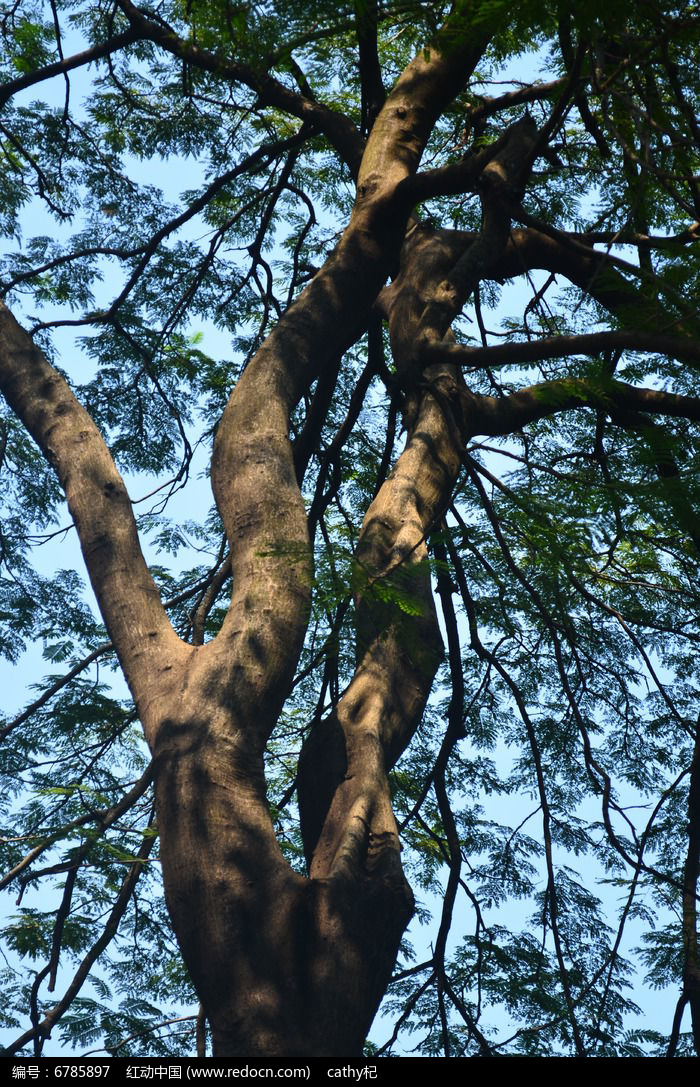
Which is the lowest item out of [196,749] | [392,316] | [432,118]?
[196,749]

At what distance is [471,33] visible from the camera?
282cm

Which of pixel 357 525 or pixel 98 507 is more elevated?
pixel 357 525

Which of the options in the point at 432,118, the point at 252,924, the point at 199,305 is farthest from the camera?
the point at 199,305

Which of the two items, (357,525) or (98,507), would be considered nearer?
(98,507)

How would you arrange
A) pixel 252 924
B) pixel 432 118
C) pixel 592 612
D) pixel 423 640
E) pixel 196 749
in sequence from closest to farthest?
pixel 252 924 < pixel 196 749 < pixel 423 640 < pixel 432 118 < pixel 592 612

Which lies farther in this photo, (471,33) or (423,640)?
(423,640)

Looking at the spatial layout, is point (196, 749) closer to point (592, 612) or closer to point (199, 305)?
point (592, 612)

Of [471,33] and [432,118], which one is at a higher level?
[432,118]

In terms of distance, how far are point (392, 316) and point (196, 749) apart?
93.3 inches

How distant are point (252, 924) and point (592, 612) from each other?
4063 mm

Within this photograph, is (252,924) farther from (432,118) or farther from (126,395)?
(126,395)
